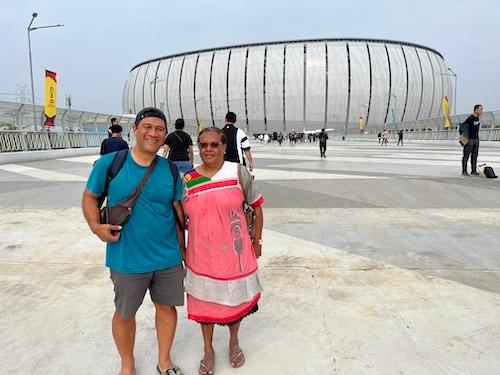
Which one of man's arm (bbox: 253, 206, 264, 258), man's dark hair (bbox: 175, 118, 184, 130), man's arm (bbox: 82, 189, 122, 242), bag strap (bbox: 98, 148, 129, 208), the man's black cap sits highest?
man's dark hair (bbox: 175, 118, 184, 130)

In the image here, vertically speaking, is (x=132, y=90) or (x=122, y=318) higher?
(x=132, y=90)

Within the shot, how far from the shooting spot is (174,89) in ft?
298

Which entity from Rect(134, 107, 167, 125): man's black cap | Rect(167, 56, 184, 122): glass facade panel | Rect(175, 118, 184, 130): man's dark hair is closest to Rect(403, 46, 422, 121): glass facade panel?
Rect(167, 56, 184, 122): glass facade panel

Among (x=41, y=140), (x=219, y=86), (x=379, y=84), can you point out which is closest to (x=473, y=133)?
(x=41, y=140)

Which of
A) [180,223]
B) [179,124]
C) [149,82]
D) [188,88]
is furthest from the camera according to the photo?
[149,82]

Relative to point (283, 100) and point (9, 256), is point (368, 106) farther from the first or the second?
point (9, 256)

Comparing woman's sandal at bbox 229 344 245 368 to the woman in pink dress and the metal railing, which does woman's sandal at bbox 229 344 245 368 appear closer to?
the woman in pink dress

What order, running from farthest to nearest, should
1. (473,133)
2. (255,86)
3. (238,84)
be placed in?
1. (238,84)
2. (255,86)
3. (473,133)

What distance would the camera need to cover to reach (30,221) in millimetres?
5801

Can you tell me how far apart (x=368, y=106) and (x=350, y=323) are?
280 ft

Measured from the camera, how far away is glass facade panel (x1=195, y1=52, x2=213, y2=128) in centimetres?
8619

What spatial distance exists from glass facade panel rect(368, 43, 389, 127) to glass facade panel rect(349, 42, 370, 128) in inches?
55.7

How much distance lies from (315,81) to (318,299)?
8187 centimetres

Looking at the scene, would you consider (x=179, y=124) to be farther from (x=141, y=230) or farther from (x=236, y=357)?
(x=236, y=357)
